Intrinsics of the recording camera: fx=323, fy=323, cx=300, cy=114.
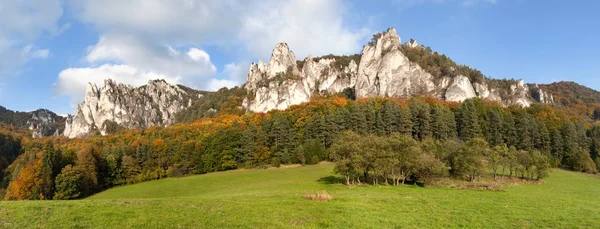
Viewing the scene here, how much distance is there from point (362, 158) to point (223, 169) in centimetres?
5081

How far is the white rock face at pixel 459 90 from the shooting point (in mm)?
137375

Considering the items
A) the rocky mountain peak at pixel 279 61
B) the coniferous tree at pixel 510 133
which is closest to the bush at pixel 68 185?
the coniferous tree at pixel 510 133

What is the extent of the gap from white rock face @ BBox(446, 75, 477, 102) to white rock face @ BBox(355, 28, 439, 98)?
7589 mm

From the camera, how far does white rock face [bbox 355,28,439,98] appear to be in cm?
14888

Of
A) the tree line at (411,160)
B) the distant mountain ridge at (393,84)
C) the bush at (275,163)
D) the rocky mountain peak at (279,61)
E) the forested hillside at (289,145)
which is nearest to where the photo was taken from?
the tree line at (411,160)

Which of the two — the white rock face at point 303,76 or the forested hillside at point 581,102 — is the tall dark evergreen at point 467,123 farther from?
the forested hillside at point 581,102

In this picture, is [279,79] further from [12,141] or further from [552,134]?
[12,141]

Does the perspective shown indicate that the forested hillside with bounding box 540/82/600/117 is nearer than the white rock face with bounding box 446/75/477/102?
No

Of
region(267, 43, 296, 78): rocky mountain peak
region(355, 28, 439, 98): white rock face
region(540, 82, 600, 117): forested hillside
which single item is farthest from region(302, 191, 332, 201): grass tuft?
region(540, 82, 600, 117): forested hillside

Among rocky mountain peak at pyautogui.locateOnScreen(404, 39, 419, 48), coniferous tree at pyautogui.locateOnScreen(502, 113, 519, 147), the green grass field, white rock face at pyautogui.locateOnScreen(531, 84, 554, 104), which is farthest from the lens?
rocky mountain peak at pyautogui.locateOnScreen(404, 39, 419, 48)

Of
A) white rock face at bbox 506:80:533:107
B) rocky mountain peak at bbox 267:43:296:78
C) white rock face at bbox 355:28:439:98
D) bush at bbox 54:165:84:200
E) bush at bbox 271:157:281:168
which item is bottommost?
bush at bbox 54:165:84:200

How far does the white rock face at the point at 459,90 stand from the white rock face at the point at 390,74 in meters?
7.59

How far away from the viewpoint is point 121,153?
83.1 m

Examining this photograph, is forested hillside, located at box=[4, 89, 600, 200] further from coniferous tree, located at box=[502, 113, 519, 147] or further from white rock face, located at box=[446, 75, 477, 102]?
white rock face, located at box=[446, 75, 477, 102]
